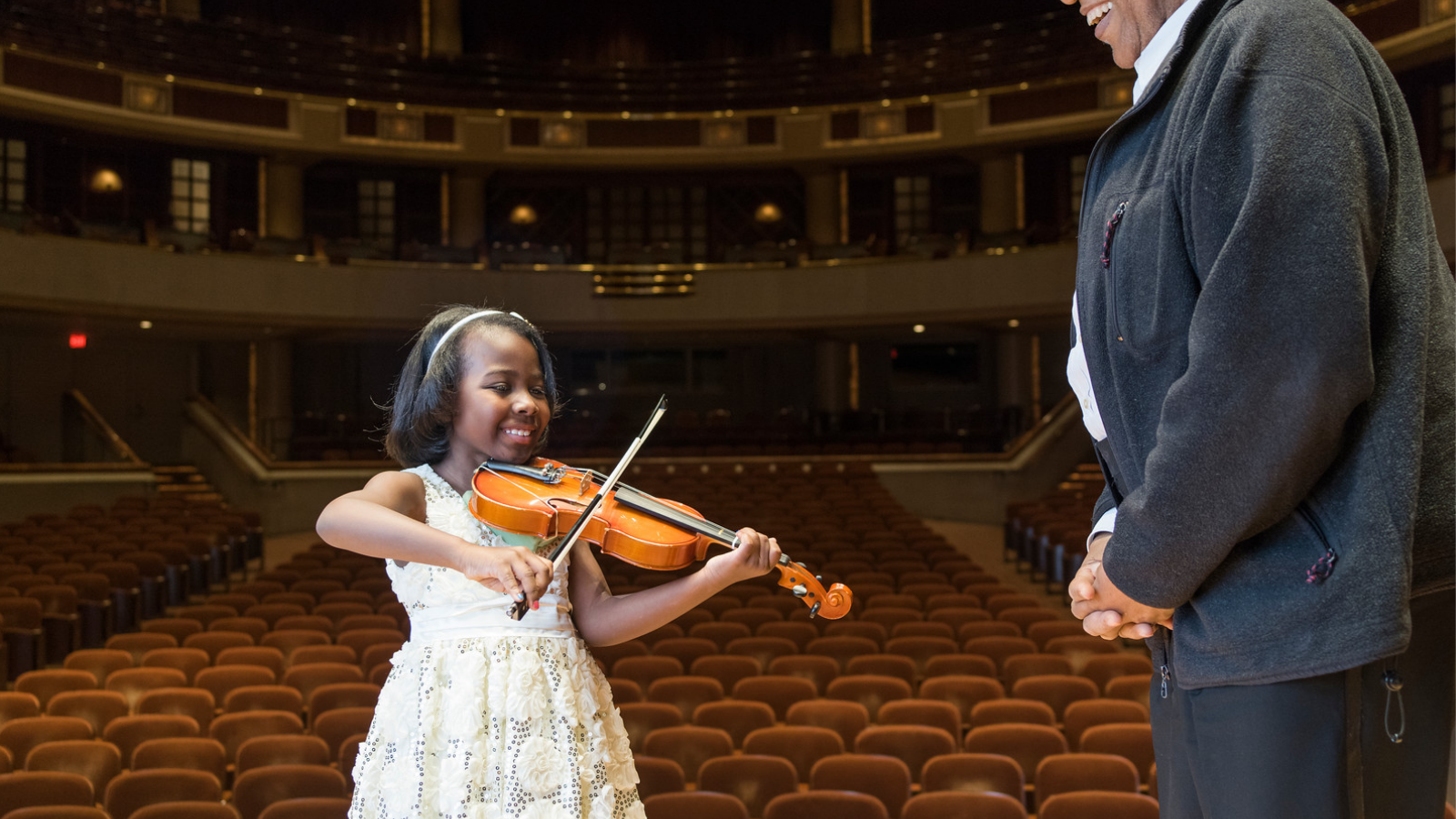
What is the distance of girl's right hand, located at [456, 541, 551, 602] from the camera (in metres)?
1.47

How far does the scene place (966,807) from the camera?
348 centimetres

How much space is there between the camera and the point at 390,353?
19984 mm

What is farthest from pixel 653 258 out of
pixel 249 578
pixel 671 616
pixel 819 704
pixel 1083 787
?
pixel 671 616

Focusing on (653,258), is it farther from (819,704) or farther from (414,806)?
(414,806)

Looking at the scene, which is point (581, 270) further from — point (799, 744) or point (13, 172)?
point (799, 744)

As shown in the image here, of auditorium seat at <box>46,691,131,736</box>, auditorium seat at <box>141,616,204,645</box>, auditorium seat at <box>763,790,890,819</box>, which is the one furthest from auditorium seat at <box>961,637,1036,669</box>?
auditorium seat at <box>141,616,204,645</box>

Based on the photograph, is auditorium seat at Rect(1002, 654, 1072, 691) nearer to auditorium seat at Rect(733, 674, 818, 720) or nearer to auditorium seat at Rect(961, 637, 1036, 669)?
auditorium seat at Rect(961, 637, 1036, 669)

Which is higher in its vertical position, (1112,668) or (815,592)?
(815,592)

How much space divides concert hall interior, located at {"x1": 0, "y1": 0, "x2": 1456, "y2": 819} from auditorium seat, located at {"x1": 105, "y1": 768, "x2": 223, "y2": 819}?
3.08 m

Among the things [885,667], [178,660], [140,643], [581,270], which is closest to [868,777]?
[885,667]

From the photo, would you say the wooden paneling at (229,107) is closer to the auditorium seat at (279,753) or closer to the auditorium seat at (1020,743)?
the auditorium seat at (279,753)

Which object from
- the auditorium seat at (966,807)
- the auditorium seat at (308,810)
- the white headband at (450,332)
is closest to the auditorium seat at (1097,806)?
the auditorium seat at (966,807)

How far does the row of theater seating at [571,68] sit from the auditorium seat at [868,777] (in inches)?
547

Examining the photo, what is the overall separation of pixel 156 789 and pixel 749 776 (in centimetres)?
198
